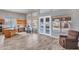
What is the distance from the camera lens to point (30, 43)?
288cm

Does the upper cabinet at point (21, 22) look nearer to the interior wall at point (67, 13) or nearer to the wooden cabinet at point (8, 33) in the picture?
the wooden cabinet at point (8, 33)

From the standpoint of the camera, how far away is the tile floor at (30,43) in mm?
2840

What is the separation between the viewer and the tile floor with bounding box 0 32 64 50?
2.84 metres

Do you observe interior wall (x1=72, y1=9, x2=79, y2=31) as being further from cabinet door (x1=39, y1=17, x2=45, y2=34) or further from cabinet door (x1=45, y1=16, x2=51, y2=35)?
cabinet door (x1=39, y1=17, x2=45, y2=34)

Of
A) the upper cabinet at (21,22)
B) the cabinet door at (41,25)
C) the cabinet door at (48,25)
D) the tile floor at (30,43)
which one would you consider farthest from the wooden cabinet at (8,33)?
the cabinet door at (48,25)

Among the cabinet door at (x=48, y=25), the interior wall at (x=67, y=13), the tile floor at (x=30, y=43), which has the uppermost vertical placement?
the interior wall at (x=67, y=13)

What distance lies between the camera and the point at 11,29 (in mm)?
2859

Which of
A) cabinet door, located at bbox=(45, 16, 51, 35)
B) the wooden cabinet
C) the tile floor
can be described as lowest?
the tile floor

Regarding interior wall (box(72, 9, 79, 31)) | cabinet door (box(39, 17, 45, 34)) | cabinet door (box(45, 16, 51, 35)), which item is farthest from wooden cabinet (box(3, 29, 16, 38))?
interior wall (box(72, 9, 79, 31))

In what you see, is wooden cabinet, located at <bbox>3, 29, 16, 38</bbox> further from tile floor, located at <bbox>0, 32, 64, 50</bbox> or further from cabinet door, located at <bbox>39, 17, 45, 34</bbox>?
cabinet door, located at <bbox>39, 17, 45, 34</bbox>

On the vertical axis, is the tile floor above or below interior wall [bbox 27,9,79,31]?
below

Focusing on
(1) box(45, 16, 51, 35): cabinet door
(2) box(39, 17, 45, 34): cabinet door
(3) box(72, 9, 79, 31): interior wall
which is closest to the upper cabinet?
(2) box(39, 17, 45, 34): cabinet door

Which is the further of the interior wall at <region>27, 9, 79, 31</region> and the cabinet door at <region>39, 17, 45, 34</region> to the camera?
the cabinet door at <region>39, 17, 45, 34</region>
